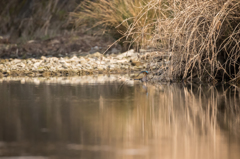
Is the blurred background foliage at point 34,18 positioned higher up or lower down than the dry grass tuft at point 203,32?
higher up

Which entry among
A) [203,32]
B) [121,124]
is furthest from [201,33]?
[121,124]

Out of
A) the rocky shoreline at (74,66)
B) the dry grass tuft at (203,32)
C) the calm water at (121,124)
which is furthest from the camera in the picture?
the rocky shoreline at (74,66)

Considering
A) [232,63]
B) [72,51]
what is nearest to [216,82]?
[232,63]

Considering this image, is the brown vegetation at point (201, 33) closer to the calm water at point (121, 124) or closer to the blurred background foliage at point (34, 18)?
the calm water at point (121, 124)

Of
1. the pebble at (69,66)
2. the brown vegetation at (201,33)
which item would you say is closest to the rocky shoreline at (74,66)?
the pebble at (69,66)

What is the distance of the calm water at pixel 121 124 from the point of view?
1.93m

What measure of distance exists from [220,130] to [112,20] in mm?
5991

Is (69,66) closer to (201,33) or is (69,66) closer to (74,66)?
(74,66)

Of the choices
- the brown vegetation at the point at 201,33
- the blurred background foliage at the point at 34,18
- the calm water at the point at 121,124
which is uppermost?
the blurred background foliage at the point at 34,18

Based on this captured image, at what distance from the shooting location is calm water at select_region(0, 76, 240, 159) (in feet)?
6.35

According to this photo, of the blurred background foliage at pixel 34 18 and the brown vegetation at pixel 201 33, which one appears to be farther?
the blurred background foliage at pixel 34 18

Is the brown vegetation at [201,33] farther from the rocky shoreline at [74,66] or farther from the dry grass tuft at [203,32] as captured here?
the rocky shoreline at [74,66]

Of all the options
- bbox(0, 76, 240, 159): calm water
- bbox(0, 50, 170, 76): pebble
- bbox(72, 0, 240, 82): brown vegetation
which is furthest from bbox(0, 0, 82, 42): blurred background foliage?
bbox(0, 76, 240, 159): calm water

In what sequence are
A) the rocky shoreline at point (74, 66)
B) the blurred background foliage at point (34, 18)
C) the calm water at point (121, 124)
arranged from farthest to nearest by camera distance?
the blurred background foliage at point (34, 18), the rocky shoreline at point (74, 66), the calm water at point (121, 124)
